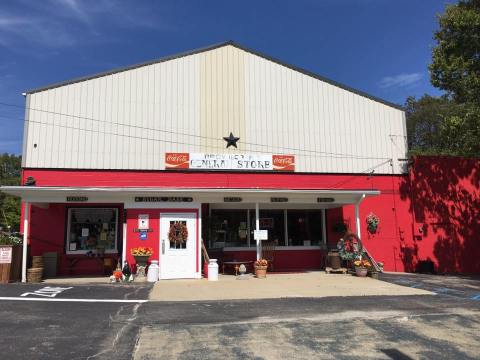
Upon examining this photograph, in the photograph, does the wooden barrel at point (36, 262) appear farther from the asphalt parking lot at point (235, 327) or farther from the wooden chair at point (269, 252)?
the wooden chair at point (269, 252)

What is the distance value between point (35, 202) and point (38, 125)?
3347 mm

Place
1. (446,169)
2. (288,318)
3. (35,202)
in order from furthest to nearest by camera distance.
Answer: (446,169)
(35,202)
(288,318)

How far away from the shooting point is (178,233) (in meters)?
13.6

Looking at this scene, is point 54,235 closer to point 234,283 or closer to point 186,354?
point 234,283

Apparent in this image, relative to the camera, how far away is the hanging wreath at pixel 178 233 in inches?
533

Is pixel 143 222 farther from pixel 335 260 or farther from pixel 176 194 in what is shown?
pixel 335 260

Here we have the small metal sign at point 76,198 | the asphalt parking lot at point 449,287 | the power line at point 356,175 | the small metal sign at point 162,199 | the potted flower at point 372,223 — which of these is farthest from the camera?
the power line at point 356,175

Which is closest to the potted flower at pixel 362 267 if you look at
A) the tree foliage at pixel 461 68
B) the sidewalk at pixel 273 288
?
the sidewalk at pixel 273 288

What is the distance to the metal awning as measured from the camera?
41.7ft

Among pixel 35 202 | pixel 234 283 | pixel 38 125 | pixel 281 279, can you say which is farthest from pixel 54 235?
pixel 281 279

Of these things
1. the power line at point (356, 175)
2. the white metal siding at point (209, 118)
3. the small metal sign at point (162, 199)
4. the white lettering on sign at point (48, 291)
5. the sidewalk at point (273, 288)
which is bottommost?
the sidewalk at point (273, 288)

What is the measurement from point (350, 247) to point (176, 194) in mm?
6147

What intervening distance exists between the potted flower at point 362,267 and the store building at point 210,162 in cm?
142

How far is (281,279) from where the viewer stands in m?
13.3
